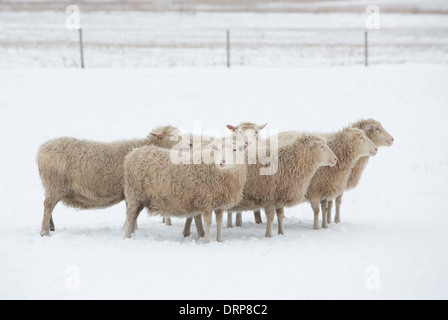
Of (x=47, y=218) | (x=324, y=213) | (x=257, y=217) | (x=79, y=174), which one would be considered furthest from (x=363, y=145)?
(x=47, y=218)

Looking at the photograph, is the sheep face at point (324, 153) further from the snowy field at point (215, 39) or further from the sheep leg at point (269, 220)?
the snowy field at point (215, 39)

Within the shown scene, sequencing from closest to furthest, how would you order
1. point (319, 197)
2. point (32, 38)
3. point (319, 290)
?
point (319, 290) < point (319, 197) < point (32, 38)

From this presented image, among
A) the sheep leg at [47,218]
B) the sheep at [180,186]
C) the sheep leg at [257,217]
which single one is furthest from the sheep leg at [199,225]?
the sheep leg at [47,218]

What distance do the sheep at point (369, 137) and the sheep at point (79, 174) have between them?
12.1 feet

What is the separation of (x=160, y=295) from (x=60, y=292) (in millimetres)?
1106

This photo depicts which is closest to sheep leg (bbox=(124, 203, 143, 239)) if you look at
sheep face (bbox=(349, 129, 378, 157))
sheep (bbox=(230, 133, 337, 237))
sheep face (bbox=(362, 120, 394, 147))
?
sheep (bbox=(230, 133, 337, 237))

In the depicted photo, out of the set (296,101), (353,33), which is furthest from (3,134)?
(353,33)

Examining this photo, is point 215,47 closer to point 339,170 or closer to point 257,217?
point 257,217

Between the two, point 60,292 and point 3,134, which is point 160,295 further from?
point 3,134

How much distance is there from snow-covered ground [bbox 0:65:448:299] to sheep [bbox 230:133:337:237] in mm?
510

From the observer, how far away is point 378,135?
11.1 m

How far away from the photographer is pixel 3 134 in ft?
56.0

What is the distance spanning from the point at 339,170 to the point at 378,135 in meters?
1.34

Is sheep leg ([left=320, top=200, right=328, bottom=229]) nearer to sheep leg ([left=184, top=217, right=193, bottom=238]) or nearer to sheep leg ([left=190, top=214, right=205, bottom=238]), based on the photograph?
sheep leg ([left=190, top=214, right=205, bottom=238])
